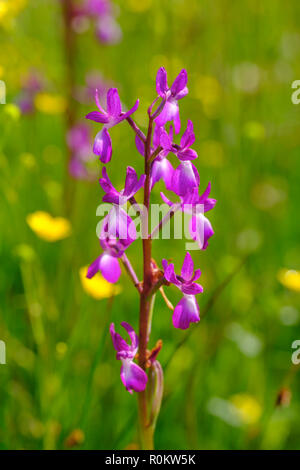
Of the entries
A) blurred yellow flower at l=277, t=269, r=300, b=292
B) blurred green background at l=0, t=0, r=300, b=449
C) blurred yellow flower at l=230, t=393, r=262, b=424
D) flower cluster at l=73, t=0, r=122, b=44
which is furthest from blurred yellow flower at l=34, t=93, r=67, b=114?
blurred yellow flower at l=230, t=393, r=262, b=424

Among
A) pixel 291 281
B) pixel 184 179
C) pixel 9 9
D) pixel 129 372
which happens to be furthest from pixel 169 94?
pixel 9 9

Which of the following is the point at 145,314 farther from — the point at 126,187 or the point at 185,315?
the point at 126,187

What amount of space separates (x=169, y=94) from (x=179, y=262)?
124cm

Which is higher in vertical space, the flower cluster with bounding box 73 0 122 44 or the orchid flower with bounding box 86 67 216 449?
the flower cluster with bounding box 73 0 122 44

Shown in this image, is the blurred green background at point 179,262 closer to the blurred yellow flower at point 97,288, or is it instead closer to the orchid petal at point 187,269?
the blurred yellow flower at point 97,288

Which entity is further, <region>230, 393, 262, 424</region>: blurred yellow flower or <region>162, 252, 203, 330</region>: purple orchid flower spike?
<region>230, 393, 262, 424</region>: blurred yellow flower

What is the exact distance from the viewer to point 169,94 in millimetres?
848

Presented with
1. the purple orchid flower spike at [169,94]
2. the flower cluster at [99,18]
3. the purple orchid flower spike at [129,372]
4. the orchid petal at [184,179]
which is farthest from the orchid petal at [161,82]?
the flower cluster at [99,18]

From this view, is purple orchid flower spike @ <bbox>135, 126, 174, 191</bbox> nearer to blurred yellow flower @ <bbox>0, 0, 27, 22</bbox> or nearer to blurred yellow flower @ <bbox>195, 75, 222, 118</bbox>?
blurred yellow flower @ <bbox>0, 0, 27, 22</bbox>

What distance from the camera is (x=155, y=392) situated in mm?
967

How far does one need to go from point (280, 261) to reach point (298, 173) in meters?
0.62

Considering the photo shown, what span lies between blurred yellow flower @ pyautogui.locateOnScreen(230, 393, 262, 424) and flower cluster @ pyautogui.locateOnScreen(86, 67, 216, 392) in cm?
59

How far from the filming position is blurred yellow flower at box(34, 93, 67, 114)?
207 centimetres

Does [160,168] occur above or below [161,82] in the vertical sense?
below
